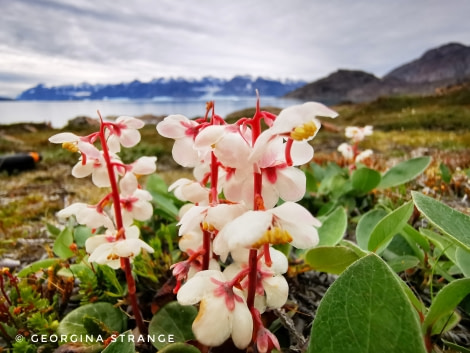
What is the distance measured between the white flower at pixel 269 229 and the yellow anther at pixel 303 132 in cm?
13

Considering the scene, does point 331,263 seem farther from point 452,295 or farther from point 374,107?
point 374,107

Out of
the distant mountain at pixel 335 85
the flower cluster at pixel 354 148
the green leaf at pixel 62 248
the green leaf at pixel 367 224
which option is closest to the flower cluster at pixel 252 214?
the green leaf at pixel 367 224

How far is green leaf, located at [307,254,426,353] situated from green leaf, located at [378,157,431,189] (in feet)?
4.81

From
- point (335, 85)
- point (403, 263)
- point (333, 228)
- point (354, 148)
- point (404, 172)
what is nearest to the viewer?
point (403, 263)

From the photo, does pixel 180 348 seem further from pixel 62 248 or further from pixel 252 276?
pixel 62 248

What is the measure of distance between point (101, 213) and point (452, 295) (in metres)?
0.94

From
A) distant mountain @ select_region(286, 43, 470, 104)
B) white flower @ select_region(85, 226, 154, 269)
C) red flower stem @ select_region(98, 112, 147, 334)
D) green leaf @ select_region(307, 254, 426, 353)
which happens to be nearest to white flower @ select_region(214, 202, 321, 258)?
green leaf @ select_region(307, 254, 426, 353)

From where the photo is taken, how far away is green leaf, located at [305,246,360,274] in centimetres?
100

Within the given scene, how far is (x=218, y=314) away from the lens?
0.66 meters

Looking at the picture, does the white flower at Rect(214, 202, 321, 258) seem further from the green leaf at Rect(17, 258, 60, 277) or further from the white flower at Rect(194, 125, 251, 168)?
the green leaf at Rect(17, 258, 60, 277)

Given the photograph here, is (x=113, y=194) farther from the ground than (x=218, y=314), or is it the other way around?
(x=113, y=194)

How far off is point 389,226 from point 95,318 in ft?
3.12

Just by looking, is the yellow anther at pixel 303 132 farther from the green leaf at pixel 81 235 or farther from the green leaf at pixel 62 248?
the green leaf at pixel 81 235

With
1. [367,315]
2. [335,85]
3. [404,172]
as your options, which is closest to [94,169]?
[367,315]
